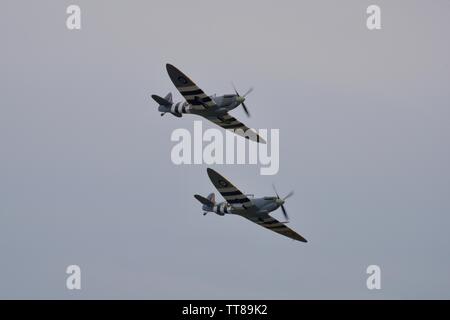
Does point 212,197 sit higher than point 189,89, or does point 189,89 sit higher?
point 189,89

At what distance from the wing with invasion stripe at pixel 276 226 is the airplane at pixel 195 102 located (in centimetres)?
564

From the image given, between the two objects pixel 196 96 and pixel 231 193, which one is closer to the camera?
pixel 231 193

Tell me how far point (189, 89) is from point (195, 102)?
2.63ft

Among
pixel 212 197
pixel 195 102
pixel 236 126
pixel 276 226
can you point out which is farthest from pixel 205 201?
pixel 195 102

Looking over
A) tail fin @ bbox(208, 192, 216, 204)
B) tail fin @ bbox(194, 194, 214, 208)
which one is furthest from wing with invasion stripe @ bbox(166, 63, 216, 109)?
tail fin @ bbox(208, 192, 216, 204)

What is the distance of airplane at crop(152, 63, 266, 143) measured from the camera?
6219cm

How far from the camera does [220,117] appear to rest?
64.2 metres

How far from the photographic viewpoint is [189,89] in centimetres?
A: 6275

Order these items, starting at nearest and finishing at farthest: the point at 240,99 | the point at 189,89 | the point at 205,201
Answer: the point at 240,99
the point at 189,89
the point at 205,201

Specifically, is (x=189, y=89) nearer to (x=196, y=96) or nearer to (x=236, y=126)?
(x=196, y=96)

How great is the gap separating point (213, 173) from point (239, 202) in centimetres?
207
